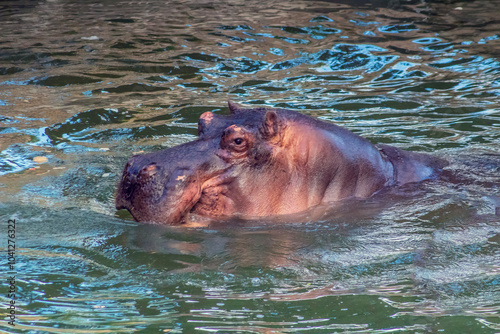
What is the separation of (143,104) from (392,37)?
472cm

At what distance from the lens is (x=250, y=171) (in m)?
4.83

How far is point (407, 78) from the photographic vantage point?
9523 millimetres

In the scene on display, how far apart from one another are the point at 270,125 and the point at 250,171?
0.35 metres

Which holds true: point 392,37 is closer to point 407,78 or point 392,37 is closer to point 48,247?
point 407,78

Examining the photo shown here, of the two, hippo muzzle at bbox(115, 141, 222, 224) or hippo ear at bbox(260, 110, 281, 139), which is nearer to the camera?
hippo muzzle at bbox(115, 141, 222, 224)

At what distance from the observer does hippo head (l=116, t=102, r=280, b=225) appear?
4.55m

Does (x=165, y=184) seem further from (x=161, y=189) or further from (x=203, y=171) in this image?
(x=203, y=171)

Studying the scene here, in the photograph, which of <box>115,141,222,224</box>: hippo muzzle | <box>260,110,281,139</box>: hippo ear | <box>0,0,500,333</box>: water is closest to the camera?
<box>0,0,500,333</box>: water

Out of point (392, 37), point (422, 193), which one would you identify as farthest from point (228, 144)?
point (392, 37)

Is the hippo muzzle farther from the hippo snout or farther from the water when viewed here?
the water

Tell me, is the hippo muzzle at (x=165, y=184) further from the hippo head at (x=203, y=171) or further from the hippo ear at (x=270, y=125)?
the hippo ear at (x=270, y=125)

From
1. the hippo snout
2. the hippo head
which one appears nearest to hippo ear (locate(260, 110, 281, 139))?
the hippo head

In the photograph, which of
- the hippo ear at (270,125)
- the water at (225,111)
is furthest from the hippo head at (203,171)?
the water at (225,111)

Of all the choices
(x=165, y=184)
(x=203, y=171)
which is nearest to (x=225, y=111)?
(x=203, y=171)
